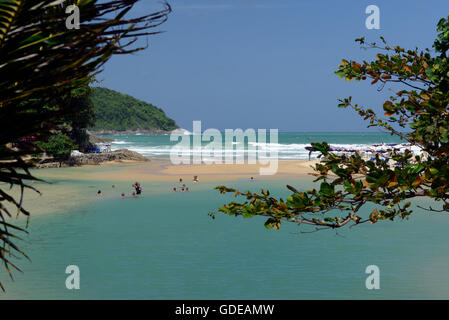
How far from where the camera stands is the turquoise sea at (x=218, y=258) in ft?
47.0

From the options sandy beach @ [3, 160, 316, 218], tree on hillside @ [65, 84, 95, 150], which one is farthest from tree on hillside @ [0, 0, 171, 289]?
tree on hillside @ [65, 84, 95, 150]

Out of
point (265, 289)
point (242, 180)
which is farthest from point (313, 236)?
point (242, 180)

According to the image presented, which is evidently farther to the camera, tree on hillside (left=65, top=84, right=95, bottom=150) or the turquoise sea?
tree on hillside (left=65, top=84, right=95, bottom=150)

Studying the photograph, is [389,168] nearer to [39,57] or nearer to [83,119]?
[39,57]

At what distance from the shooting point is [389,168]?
5.22m

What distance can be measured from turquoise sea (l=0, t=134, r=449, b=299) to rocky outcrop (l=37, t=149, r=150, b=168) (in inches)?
1103

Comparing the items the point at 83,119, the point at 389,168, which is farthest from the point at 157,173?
the point at 389,168

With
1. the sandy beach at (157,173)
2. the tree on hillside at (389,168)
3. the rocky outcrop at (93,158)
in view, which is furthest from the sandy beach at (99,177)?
the tree on hillside at (389,168)

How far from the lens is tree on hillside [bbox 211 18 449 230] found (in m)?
4.79

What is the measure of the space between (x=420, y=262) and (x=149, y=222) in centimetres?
1254

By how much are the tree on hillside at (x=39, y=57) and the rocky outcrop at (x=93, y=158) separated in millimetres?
49322

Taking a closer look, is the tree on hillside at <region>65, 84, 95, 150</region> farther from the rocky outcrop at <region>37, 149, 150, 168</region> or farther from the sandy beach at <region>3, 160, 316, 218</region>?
the sandy beach at <region>3, 160, 316, 218</region>

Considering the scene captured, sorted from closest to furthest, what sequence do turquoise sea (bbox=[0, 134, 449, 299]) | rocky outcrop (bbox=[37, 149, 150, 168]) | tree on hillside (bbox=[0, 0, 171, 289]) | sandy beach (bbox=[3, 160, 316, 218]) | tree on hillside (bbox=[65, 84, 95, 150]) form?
tree on hillside (bbox=[0, 0, 171, 289]) < turquoise sea (bbox=[0, 134, 449, 299]) < sandy beach (bbox=[3, 160, 316, 218]) < tree on hillside (bbox=[65, 84, 95, 150]) < rocky outcrop (bbox=[37, 149, 150, 168])

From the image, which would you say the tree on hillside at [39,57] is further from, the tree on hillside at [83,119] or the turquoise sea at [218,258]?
the tree on hillside at [83,119]
